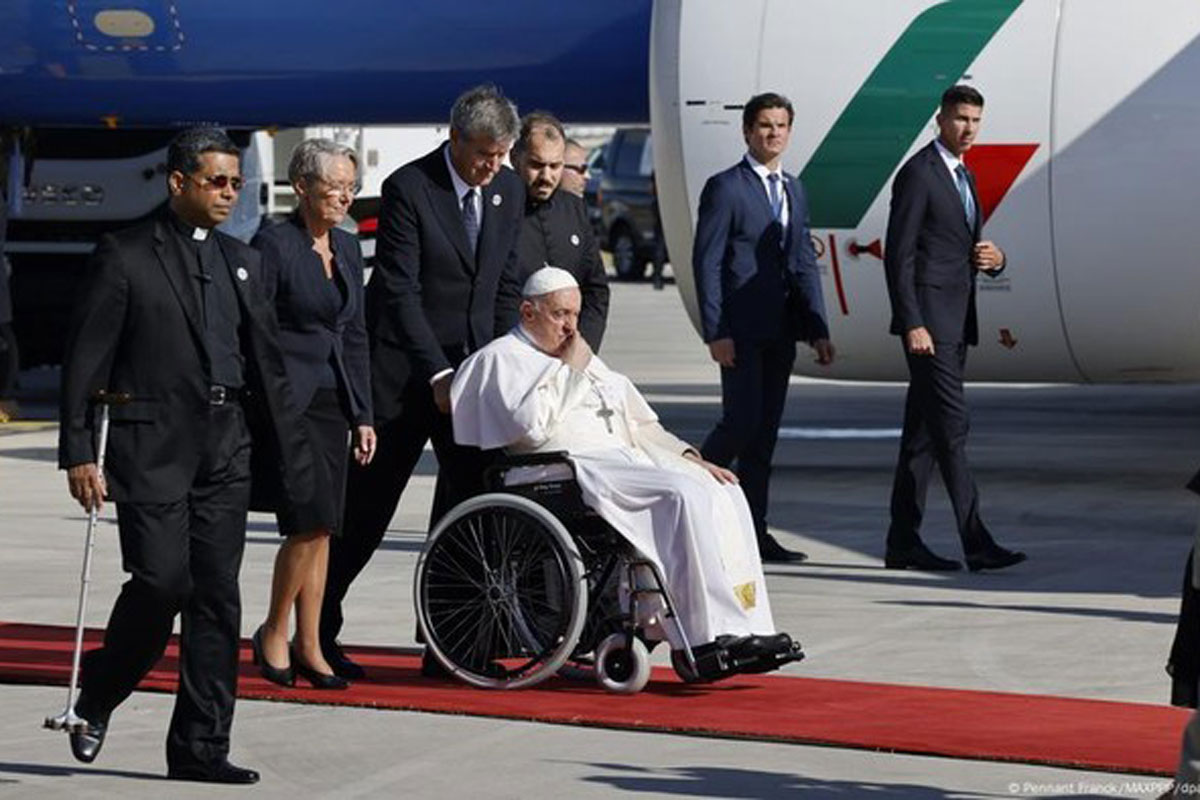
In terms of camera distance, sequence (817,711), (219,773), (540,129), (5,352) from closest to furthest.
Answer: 1. (219,773)
2. (817,711)
3. (540,129)
4. (5,352)

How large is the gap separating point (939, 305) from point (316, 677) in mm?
4016

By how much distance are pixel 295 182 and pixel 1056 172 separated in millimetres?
6497

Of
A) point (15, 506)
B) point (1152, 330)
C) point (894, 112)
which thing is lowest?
point (15, 506)

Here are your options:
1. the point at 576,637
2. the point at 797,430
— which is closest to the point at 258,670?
the point at 576,637

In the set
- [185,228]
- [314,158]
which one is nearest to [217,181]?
[185,228]

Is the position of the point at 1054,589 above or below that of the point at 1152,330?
below

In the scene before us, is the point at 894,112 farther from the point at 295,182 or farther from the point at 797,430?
the point at 295,182

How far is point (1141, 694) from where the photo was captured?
357 inches

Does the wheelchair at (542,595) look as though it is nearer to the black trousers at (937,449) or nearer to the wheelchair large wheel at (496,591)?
the wheelchair large wheel at (496,591)

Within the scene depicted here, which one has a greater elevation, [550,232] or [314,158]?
[314,158]

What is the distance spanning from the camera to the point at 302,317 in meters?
9.05

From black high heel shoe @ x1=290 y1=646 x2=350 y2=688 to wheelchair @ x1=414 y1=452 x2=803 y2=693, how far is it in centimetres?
32

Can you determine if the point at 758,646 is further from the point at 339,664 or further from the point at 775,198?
the point at 775,198

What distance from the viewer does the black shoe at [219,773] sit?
7789mm
